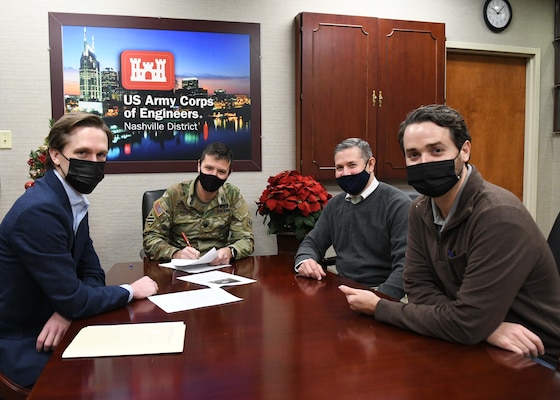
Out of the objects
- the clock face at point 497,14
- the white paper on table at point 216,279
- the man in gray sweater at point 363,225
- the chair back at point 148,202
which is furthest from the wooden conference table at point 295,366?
the clock face at point 497,14

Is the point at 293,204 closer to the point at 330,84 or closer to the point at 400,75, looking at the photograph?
the point at 330,84

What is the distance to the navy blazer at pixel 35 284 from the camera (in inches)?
53.8

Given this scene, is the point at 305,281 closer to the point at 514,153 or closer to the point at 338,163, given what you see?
the point at 338,163

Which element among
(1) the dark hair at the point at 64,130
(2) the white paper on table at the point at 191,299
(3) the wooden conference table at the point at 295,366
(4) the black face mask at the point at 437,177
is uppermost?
(1) the dark hair at the point at 64,130

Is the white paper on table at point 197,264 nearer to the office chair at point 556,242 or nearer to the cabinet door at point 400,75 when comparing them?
the office chair at point 556,242

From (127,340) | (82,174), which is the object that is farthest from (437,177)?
(82,174)

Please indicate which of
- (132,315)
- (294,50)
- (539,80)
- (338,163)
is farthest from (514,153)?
(132,315)

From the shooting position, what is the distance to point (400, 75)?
11.7 feet

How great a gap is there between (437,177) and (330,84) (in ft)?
7.35

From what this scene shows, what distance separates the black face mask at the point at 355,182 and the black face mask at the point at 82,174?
1.10 m

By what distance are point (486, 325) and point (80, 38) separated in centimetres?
302

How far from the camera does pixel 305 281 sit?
1.82 m

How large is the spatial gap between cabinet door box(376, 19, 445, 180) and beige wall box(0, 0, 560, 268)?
0.21 metres

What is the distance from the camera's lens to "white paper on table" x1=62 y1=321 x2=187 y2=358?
111cm
